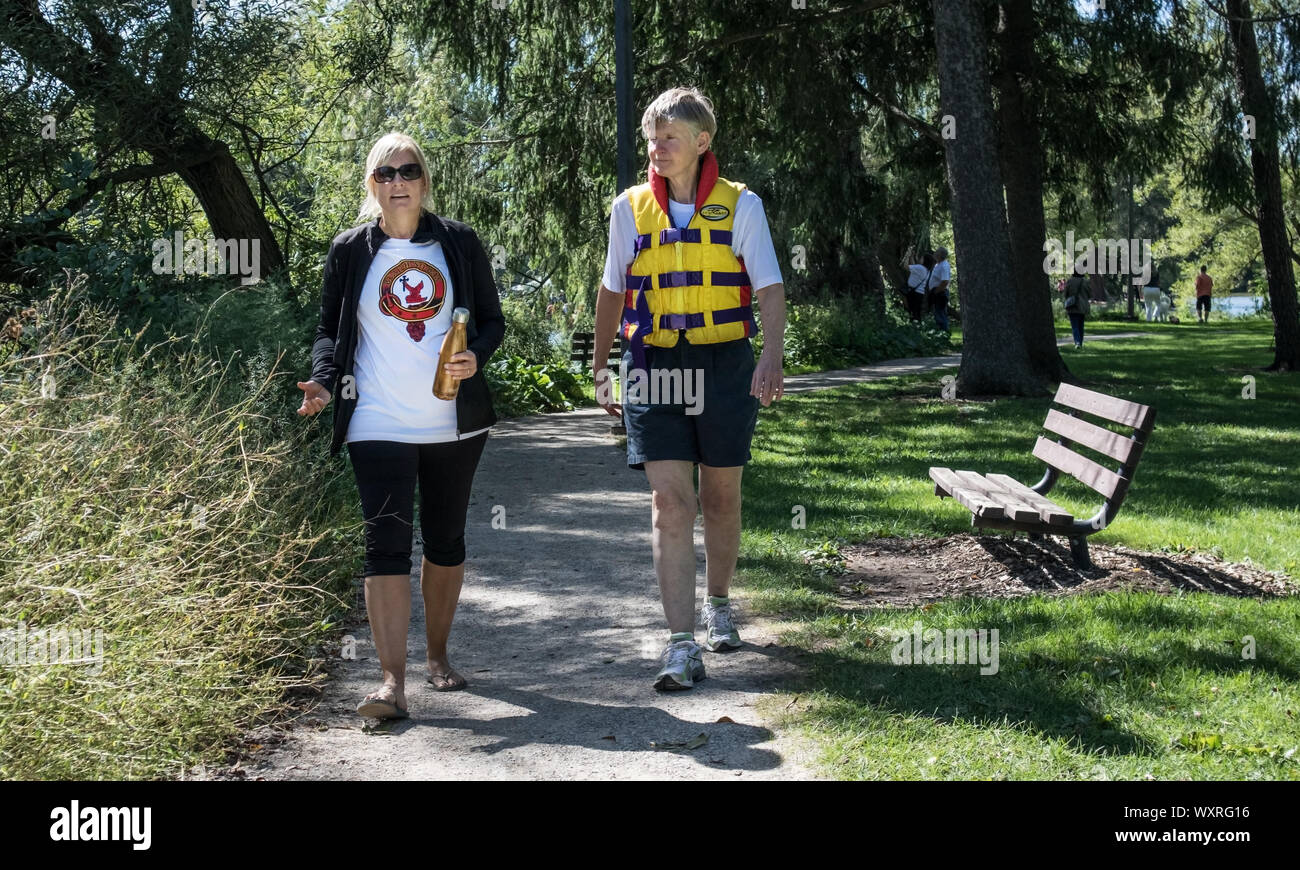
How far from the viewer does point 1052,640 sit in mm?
5414

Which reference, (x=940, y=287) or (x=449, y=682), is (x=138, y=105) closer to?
(x=449, y=682)

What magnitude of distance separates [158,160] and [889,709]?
865 cm

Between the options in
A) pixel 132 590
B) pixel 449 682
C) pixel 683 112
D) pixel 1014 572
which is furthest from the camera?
pixel 1014 572

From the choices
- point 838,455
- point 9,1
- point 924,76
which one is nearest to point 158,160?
point 9,1

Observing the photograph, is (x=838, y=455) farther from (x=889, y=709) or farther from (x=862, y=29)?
(x=862, y=29)

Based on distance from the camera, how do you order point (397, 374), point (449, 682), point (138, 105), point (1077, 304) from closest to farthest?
point (397, 374) → point (449, 682) → point (138, 105) → point (1077, 304)

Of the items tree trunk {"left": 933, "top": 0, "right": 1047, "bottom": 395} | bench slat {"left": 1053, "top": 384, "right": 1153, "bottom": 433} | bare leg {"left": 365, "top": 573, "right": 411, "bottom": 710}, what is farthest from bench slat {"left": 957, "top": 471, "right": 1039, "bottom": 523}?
tree trunk {"left": 933, "top": 0, "right": 1047, "bottom": 395}

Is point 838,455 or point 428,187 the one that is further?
point 838,455

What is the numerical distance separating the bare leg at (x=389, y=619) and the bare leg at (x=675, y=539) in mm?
1013

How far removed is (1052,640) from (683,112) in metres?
2.59

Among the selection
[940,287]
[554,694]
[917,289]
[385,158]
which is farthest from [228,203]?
[917,289]

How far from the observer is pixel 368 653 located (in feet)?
19.3

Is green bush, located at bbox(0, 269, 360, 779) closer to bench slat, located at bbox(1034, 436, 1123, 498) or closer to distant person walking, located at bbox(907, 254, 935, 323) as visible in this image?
bench slat, located at bbox(1034, 436, 1123, 498)

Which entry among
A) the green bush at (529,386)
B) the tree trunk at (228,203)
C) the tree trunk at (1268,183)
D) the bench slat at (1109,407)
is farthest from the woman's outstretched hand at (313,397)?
the tree trunk at (1268,183)
